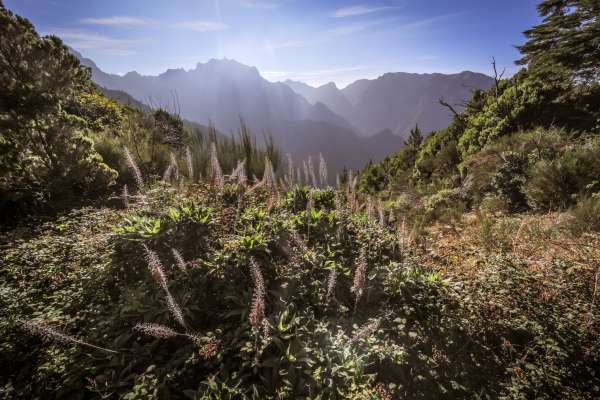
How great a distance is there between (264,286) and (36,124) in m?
5.83

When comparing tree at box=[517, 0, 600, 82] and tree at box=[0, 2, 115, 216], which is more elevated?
tree at box=[517, 0, 600, 82]

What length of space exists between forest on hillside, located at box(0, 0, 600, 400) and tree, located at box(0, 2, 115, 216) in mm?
26

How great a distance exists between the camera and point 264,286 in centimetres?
294

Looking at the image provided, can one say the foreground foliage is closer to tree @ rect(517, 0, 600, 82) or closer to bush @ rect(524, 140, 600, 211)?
bush @ rect(524, 140, 600, 211)

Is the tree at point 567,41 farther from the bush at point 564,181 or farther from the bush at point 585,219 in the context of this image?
the bush at point 585,219

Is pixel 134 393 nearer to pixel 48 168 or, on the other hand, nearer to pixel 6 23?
pixel 48 168

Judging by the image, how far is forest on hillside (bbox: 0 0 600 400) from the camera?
2246 mm

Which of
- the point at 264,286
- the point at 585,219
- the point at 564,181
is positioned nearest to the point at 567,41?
the point at 564,181

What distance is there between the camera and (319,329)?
2.60 m

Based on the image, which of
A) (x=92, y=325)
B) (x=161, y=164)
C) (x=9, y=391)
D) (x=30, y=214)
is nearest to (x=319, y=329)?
(x=92, y=325)

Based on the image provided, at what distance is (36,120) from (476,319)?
792 centimetres

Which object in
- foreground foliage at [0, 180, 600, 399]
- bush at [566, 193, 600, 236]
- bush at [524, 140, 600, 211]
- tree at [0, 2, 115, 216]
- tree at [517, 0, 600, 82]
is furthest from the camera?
tree at [517, 0, 600, 82]

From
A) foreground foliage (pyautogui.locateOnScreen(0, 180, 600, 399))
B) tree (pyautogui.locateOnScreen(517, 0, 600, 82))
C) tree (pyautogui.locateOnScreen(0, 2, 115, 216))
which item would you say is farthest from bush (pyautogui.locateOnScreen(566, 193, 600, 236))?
tree (pyautogui.locateOnScreen(0, 2, 115, 216))

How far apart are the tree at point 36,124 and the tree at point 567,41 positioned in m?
14.2
